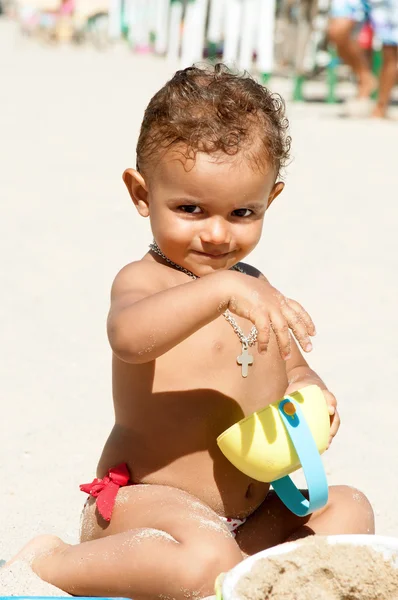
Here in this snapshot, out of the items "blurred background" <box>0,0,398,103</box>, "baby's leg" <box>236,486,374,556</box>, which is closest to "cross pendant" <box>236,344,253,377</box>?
"baby's leg" <box>236,486,374,556</box>

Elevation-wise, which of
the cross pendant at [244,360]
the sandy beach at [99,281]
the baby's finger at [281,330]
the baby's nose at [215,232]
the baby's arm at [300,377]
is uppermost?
the baby's nose at [215,232]

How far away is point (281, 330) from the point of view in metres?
1.76

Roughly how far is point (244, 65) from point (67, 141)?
4389 mm

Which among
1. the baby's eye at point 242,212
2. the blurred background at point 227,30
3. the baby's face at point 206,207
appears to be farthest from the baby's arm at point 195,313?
the blurred background at point 227,30

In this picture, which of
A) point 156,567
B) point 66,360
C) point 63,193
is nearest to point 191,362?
point 156,567

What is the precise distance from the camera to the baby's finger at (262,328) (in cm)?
175

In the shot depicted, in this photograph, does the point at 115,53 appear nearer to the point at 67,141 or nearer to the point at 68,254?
the point at 67,141

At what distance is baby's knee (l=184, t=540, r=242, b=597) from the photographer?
1958 millimetres

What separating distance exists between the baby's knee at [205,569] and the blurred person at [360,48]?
7865 millimetres

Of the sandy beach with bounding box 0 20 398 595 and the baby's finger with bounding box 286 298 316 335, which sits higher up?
the baby's finger with bounding box 286 298 316 335

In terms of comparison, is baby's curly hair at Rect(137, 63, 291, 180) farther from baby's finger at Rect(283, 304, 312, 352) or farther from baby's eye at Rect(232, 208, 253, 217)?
baby's finger at Rect(283, 304, 312, 352)

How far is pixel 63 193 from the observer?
618cm

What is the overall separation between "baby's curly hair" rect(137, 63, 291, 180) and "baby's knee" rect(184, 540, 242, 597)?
830mm

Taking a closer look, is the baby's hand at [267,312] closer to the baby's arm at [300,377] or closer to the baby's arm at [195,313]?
the baby's arm at [195,313]
